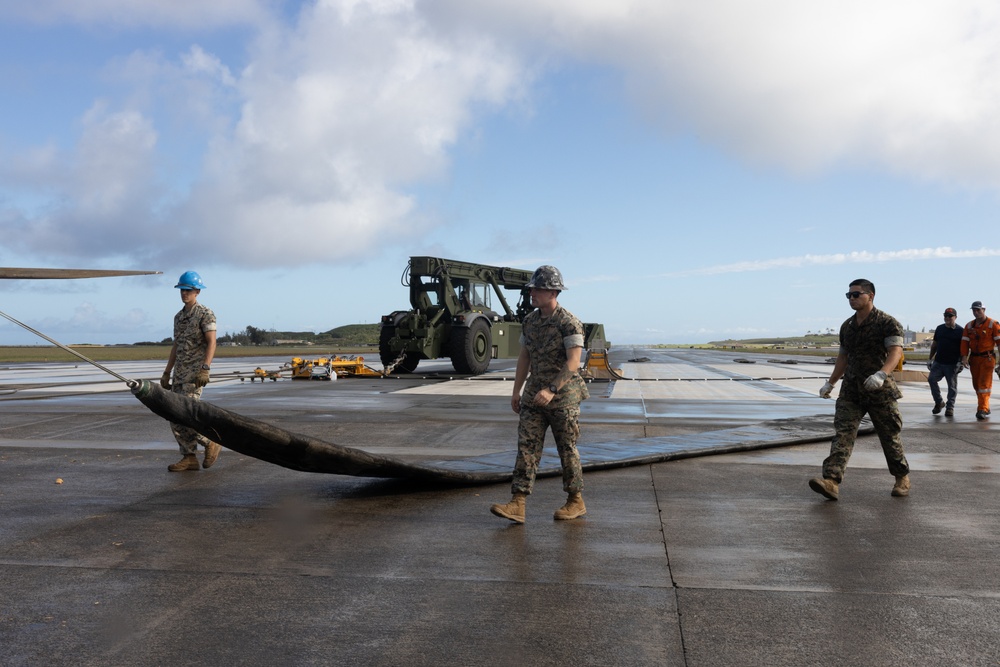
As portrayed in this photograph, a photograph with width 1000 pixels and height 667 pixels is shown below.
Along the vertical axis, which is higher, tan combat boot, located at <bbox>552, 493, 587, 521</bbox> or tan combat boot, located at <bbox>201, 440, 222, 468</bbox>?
tan combat boot, located at <bbox>201, 440, 222, 468</bbox>

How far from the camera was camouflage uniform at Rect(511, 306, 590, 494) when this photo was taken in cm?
560

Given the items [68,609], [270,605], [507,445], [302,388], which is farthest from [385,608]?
[302,388]

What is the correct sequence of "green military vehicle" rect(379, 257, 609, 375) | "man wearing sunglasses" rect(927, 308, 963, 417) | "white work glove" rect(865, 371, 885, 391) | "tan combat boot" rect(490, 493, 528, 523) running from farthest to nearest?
"green military vehicle" rect(379, 257, 609, 375) < "man wearing sunglasses" rect(927, 308, 963, 417) < "white work glove" rect(865, 371, 885, 391) < "tan combat boot" rect(490, 493, 528, 523)

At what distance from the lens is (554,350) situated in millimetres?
5637

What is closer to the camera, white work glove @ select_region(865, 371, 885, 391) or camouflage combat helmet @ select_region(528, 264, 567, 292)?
camouflage combat helmet @ select_region(528, 264, 567, 292)

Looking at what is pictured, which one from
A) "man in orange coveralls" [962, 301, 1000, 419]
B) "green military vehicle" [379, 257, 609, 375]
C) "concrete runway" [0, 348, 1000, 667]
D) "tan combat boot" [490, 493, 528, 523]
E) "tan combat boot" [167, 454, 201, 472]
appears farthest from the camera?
"green military vehicle" [379, 257, 609, 375]

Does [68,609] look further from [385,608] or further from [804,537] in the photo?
[804,537]

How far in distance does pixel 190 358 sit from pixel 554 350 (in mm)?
3839

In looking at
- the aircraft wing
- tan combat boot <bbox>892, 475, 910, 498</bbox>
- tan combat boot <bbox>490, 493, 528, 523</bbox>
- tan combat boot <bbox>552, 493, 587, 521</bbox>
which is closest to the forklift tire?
tan combat boot <bbox>892, 475, 910, 498</bbox>

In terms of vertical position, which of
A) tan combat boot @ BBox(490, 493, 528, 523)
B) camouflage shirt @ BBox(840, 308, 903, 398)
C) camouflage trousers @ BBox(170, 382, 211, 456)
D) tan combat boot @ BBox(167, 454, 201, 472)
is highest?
camouflage shirt @ BBox(840, 308, 903, 398)

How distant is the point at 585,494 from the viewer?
258 inches

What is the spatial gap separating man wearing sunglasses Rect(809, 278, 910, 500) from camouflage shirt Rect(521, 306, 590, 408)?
7.14 feet

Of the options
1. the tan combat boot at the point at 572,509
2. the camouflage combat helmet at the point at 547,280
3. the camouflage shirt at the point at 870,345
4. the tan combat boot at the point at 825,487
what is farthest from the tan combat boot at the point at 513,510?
the camouflage shirt at the point at 870,345

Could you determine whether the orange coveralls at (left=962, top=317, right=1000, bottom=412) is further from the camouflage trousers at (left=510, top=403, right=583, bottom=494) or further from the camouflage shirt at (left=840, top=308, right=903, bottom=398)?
the camouflage trousers at (left=510, top=403, right=583, bottom=494)
